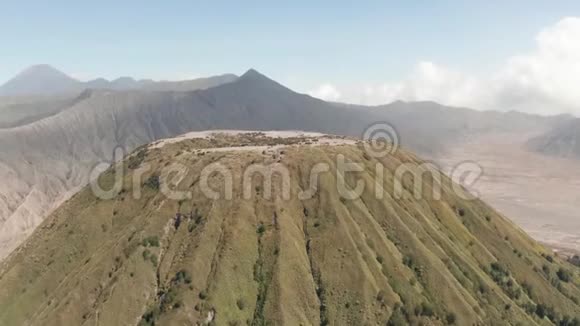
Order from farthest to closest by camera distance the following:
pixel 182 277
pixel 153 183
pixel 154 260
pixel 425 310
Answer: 1. pixel 153 183
2. pixel 154 260
3. pixel 425 310
4. pixel 182 277

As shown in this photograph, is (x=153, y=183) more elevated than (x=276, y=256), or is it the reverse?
(x=153, y=183)

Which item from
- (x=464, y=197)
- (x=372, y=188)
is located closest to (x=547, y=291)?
(x=464, y=197)

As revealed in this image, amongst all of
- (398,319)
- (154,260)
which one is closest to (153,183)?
(154,260)

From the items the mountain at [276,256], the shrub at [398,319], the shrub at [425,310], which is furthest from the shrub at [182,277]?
the shrub at [425,310]

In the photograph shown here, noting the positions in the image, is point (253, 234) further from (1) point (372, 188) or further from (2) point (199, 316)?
(1) point (372, 188)

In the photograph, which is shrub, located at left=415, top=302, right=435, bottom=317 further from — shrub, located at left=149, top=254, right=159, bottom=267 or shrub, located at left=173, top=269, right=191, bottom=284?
shrub, located at left=149, top=254, right=159, bottom=267

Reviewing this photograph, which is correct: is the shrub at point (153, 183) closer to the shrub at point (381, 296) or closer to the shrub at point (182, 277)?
the shrub at point (182, 277)

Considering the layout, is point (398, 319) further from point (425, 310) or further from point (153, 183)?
point (153, 183)

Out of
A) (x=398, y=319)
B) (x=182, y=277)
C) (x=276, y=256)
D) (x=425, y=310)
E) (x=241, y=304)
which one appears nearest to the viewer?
(x=398, y=319)
